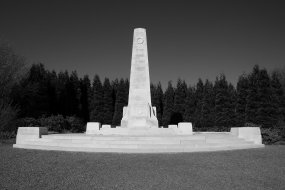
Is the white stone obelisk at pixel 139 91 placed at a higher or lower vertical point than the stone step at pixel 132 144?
higher

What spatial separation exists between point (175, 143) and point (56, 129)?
18.9 m

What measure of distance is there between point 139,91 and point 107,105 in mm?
28535

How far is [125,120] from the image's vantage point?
2252 centimetres

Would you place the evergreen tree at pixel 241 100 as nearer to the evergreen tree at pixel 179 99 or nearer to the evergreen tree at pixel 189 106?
the evergreen tree at pixel 189 106

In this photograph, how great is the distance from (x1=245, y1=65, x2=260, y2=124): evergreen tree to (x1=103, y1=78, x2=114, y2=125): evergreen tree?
23.3 meters

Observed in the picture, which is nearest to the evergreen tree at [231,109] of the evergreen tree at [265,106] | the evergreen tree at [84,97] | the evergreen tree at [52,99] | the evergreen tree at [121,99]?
the evergreen tree at [265,106]

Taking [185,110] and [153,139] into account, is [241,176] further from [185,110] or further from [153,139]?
[185,110]

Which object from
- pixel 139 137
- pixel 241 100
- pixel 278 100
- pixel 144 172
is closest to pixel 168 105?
pixel 241 100

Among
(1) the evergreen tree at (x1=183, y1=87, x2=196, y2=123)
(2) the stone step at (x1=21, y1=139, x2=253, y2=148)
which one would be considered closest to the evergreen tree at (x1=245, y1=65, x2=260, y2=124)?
(1) the evergreen tree at (x1=183, y1=87, x2=196, y2=123)

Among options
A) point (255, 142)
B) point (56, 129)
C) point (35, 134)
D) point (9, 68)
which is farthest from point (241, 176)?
point (9, 68)

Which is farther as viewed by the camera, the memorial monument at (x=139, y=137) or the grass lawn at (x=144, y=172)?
the memorial monument at (x=139, y=137)

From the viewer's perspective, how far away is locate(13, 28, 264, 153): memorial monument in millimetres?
13391

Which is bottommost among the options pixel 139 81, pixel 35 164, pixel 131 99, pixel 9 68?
pixel 35 164

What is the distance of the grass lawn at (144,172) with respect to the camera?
6836mm
